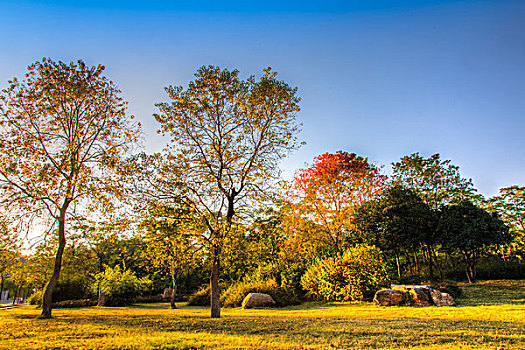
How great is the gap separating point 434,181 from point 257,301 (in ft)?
60.5

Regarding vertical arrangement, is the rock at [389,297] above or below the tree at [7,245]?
below

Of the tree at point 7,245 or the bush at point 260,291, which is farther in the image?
the bush at point 260,291

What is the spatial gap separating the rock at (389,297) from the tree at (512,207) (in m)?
18.3

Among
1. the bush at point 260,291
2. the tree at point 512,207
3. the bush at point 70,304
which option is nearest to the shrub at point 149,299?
the bush at point 70,304

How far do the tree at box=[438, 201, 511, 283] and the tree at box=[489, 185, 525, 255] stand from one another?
5.15m

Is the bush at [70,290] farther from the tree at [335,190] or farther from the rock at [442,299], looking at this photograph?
the rock at [442,299]

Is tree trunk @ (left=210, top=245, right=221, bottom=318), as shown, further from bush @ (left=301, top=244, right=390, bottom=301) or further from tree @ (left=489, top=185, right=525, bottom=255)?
tree @ (left=489, top=185, right=525, bottom=255)

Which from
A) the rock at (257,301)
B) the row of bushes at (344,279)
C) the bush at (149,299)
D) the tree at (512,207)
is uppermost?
the tree at (512,207)

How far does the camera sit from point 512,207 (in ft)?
87.0

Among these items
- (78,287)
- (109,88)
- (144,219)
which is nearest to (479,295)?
(144,219)

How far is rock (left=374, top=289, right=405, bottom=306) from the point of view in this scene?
45.3 feet

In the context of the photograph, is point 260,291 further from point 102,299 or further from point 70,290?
point 70,290

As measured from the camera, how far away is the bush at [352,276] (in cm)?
1611

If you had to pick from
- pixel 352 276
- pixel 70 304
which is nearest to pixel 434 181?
pixel 352 276
